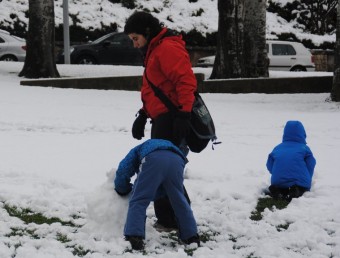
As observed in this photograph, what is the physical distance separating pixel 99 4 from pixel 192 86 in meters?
27.2

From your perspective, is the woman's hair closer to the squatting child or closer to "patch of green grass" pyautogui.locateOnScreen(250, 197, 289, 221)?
"patch of green grass" pyautogui.locateOnScreen(250, 197, 289, 221)

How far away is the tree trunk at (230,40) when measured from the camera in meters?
17.3

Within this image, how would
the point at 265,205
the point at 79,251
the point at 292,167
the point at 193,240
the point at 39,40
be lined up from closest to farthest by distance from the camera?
the point at 79,251 < the point at 193,240 < the point at 265,205 < the point at 292,167 < the point at 39,40

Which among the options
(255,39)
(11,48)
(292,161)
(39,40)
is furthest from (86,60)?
(292,161)

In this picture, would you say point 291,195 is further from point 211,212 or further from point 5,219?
point 5,219

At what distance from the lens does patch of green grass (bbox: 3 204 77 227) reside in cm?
516

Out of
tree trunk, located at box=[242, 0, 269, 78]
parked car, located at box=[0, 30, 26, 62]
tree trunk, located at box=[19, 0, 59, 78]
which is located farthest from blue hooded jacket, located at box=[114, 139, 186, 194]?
parked car, located at box=[0, 30, 26, 62]

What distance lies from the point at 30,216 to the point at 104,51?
64.9ft

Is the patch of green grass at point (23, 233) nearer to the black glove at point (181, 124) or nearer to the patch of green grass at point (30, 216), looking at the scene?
the patch of green grass at point (30, 216)

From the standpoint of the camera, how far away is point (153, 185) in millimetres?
4547

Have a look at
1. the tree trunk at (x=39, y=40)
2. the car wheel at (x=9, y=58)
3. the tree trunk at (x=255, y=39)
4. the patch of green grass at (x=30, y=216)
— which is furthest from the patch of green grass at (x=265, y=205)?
the car wheel at (x=9, y=58)

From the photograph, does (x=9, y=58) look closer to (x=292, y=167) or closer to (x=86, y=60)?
(x=86, y=60)

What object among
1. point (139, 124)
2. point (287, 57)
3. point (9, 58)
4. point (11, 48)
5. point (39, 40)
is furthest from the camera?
point (287, 57)

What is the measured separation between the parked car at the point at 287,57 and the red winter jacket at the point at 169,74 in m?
20.7
